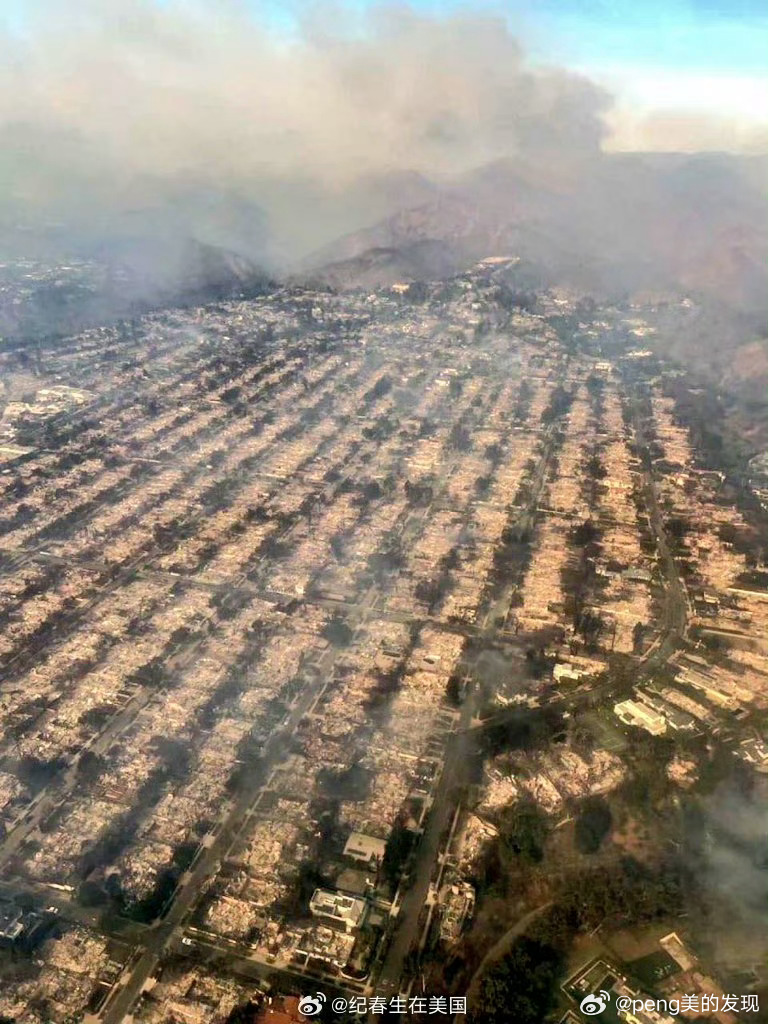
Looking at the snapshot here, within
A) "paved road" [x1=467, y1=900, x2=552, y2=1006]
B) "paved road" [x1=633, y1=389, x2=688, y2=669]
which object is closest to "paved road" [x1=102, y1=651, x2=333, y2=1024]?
"paved road" [x1=467, y1=900, x2=552, y2=1006]

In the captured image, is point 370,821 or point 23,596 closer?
point 370,821

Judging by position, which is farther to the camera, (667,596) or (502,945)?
(667,596)

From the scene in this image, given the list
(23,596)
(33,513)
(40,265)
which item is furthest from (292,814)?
(40,265)

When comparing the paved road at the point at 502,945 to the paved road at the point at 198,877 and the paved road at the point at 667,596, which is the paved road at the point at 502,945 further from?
the paved road at the point at 667,596

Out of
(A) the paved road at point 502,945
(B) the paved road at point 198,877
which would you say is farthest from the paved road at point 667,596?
(B) the paved road at point 198,877

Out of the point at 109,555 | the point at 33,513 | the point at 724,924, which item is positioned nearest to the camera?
the point at 724,924

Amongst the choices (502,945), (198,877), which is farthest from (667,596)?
(198,877)

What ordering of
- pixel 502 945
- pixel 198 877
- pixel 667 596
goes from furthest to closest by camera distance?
pixel 667 596 → pixel 198 877 → pixel 502 945

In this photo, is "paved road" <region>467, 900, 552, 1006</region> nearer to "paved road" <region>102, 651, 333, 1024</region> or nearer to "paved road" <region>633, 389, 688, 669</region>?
"paved road" <region>102, 651, 333, 1024</region>

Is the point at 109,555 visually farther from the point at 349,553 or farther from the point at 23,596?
the point at 349,553

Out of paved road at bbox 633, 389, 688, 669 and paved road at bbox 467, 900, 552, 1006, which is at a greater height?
paved road at bbox 633, 389, 688, 669

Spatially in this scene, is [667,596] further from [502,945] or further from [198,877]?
[198,877]
